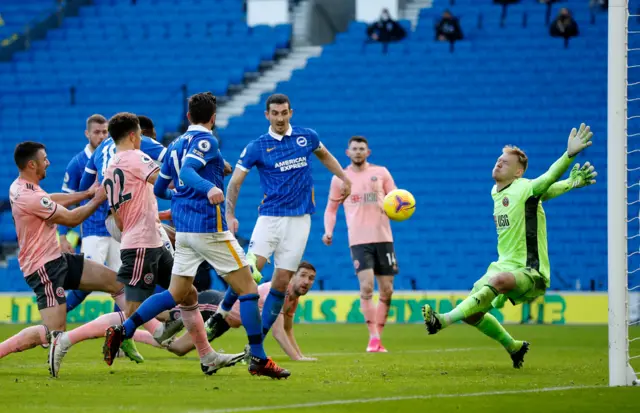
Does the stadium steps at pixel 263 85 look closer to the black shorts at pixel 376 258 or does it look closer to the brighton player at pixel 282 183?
the black shorts at pixel 376 258

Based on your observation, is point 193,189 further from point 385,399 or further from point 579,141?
point 579,141

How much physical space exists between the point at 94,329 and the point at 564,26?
1891 centimetres

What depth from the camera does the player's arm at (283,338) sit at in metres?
10.7

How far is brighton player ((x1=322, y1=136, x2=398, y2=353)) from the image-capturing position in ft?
44.6

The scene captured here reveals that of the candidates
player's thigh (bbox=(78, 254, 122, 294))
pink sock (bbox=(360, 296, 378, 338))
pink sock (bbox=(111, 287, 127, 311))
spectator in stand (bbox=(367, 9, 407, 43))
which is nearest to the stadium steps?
spectator in stand (bbox=(367, 9, 407, 43))

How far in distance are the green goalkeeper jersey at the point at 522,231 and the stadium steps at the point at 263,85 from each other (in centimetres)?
1777

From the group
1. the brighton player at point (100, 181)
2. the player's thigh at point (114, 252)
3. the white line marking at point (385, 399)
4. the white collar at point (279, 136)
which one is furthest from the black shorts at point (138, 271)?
the white line marking at point (385, 399)

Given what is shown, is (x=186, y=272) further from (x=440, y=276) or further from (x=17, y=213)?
(x=440, y=276)

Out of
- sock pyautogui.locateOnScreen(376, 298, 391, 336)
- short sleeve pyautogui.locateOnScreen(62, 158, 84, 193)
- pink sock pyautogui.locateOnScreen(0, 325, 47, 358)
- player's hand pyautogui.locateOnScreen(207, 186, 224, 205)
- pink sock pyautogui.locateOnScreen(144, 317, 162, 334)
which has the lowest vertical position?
sock pyautogui.locateOnScreen(376, 298, 391, 336)

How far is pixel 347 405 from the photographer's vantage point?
6.61m

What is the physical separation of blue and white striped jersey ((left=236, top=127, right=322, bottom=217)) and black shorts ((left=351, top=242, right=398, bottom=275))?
3.73 metres

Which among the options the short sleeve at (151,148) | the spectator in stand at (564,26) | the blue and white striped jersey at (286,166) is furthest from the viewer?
the spectator in stand at (564,26)

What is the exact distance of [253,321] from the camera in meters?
8.49

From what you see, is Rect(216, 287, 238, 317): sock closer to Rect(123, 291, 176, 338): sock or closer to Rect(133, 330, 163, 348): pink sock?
Rect(133, 330, 163, 348): pink sock
